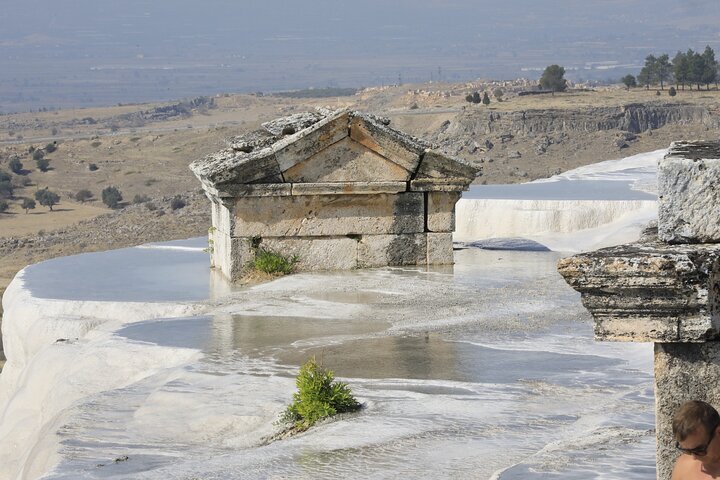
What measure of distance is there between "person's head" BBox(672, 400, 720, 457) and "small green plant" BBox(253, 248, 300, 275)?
8.68 metres

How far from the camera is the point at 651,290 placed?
5.07 meters

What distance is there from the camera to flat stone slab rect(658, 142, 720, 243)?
17.0 ft

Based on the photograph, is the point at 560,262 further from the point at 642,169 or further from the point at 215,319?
the point at 642,169

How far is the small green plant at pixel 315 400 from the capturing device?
7.96 meters

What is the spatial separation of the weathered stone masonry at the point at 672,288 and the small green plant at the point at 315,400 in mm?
2933

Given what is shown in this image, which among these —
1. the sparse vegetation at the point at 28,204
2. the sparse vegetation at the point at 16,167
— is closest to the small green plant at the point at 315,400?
the sparse vegetation at the point at 28,204

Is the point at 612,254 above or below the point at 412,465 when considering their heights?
above

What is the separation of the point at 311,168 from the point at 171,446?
5735mm

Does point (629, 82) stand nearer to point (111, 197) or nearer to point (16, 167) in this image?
point (111, 197)

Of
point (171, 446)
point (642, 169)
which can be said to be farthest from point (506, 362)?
point (642, 169)

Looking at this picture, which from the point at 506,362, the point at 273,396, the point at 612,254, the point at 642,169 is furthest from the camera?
the point at 642,169

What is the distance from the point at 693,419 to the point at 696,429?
4 cm

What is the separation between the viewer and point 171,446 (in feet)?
26.0

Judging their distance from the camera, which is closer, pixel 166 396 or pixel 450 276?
pixel 166 396
